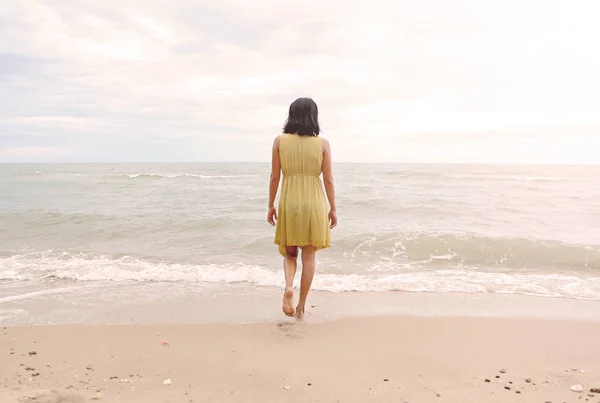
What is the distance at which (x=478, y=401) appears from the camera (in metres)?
2.55

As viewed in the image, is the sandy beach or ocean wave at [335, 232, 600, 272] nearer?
the sandy beach

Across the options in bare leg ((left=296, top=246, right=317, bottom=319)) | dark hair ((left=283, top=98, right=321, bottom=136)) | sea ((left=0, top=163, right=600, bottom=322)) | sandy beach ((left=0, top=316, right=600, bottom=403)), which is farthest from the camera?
sea ((left=0, top=163, right=600, bottom=322))

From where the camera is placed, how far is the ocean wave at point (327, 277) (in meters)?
5.61

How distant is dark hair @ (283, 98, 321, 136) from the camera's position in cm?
367

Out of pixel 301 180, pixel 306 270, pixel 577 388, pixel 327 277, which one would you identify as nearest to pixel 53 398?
pixel 306 270

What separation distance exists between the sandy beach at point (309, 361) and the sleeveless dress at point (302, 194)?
85cm

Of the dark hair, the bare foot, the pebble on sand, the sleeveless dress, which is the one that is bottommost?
the pebble on sand

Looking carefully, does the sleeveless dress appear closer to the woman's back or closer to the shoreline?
the woman's back

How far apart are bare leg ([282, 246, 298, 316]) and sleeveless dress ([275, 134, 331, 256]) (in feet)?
0.53

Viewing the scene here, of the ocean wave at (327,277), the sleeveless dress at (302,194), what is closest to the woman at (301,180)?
the sleeveless dress at (302,194)

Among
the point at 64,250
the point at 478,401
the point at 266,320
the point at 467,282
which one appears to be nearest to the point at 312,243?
the point at 266,320

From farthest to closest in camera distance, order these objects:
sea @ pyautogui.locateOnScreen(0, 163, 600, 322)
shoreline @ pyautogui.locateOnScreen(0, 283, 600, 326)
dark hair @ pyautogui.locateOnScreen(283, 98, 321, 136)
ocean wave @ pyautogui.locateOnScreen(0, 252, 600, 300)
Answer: sea @ pyautogui.locateOnScreen(0, 163, 600, 322) → ocean wave @ pyautogui.locateOnScreen(0, 252, 600, 300) → shoreline @ pyautogui.locateOnScreen(0, 283, 600, 326) → dark hair @ pyautogui.locateOnScreen(283, 98, 321, 136)

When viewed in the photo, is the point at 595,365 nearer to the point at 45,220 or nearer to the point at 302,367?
the point at 302,367

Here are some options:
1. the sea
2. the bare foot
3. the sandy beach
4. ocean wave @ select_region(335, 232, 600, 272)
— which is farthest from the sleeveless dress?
ocean wave @ select_region(335, 232, 600, 272)
